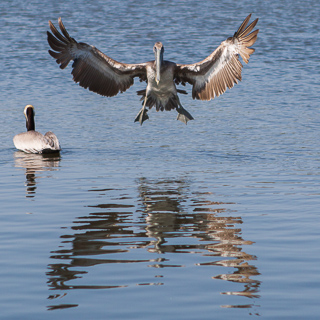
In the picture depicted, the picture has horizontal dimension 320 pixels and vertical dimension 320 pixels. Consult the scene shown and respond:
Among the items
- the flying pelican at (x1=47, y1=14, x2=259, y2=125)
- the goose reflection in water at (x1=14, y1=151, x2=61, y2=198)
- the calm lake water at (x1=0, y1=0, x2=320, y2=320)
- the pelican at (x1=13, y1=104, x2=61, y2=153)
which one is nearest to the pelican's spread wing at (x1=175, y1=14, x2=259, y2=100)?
the flying pelican at (x1=47, y1=14, x2=259, y2=125)

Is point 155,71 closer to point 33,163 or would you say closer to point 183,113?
point 183,113

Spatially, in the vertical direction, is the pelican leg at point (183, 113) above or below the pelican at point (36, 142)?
above

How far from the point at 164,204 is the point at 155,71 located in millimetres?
3280

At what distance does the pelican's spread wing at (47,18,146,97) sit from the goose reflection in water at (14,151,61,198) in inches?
51.1

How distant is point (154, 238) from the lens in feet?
25.3

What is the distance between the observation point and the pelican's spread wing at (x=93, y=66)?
11688mm

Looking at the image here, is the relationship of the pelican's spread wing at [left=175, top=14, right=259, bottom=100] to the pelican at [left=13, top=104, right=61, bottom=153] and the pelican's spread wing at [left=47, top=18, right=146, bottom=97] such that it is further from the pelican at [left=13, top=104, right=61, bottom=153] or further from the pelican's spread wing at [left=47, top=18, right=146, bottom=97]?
the pelican at [left=13, top=104, right=61, bottom=153]

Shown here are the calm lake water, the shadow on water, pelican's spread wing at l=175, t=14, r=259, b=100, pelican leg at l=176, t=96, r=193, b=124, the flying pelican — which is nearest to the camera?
the calm lake water

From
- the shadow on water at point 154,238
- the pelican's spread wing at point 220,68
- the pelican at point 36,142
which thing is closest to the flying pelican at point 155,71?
the pelican's spread wing at point 220,68

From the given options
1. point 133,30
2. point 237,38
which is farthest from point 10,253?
point 133,30

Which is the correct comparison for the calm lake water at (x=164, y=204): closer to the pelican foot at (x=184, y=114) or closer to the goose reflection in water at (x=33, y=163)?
the goose reflection in water at (x=33, y=163)

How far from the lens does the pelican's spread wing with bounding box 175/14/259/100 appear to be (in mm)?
11180

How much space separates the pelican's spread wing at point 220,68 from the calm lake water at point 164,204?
1.03 m

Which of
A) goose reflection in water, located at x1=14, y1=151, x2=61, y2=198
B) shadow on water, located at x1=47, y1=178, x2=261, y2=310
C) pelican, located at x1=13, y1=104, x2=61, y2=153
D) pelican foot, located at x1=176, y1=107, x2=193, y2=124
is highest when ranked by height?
pelican foot, located at x1=176, y1=107, x2=193, y2=124
